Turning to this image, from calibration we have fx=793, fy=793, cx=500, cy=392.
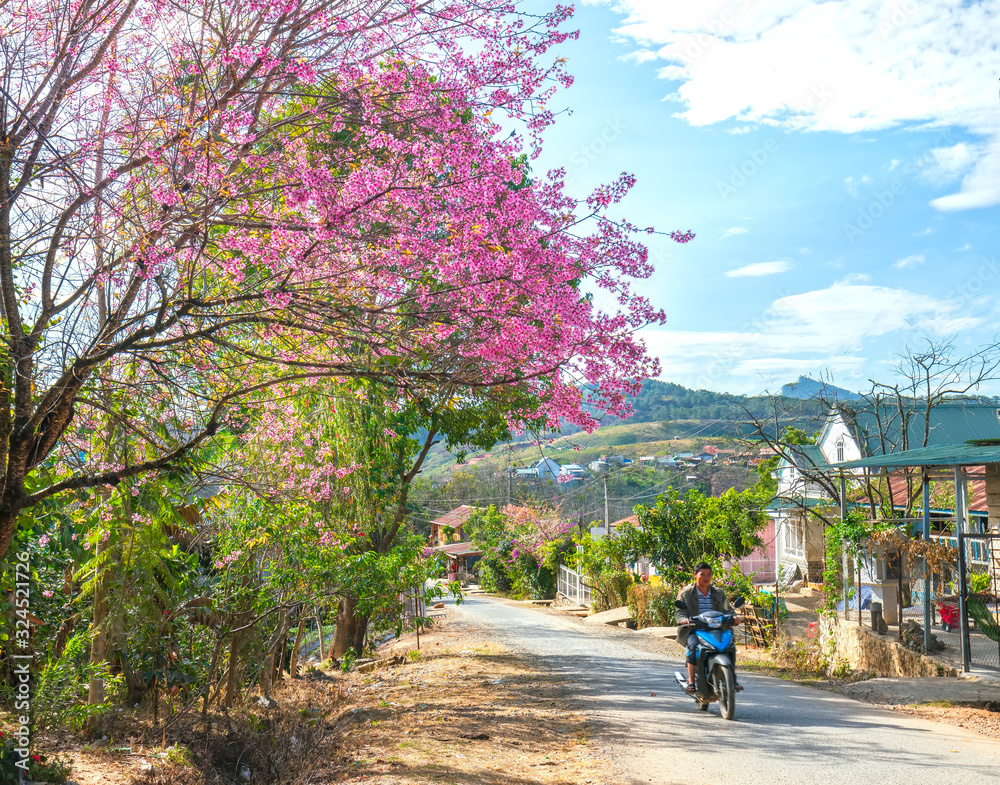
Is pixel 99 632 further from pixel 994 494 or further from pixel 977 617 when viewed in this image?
pixel 994 494

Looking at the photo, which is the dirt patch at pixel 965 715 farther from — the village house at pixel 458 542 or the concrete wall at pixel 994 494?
the village house at pixel 458 542

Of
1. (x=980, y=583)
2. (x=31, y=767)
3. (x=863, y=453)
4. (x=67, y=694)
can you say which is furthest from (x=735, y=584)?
(x=31, y=767)

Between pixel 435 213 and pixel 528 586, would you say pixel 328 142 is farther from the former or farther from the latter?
pixel 528 586

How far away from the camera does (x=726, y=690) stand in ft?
26.9

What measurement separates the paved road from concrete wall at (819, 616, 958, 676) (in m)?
1.62

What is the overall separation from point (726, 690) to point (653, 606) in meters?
13.8

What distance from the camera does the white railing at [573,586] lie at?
30.5 meters

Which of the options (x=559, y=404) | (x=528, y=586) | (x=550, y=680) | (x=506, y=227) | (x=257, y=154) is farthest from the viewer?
(x=528, y=586)

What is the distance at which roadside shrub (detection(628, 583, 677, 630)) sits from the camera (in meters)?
21.2

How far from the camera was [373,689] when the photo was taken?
42.1ft

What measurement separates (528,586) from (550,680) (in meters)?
28.4

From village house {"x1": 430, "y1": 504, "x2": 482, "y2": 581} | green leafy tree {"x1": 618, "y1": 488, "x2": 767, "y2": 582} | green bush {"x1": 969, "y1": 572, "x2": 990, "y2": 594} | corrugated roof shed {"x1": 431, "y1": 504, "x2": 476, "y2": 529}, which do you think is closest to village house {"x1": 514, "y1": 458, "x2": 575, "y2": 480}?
green leafy tree {"x1": 618, "y1": 488, "x2": 767, "y2": 582}

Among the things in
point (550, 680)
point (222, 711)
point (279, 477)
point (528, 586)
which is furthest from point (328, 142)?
point (528, 586)

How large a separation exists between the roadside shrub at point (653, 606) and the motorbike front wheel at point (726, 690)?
12885 millimetres
